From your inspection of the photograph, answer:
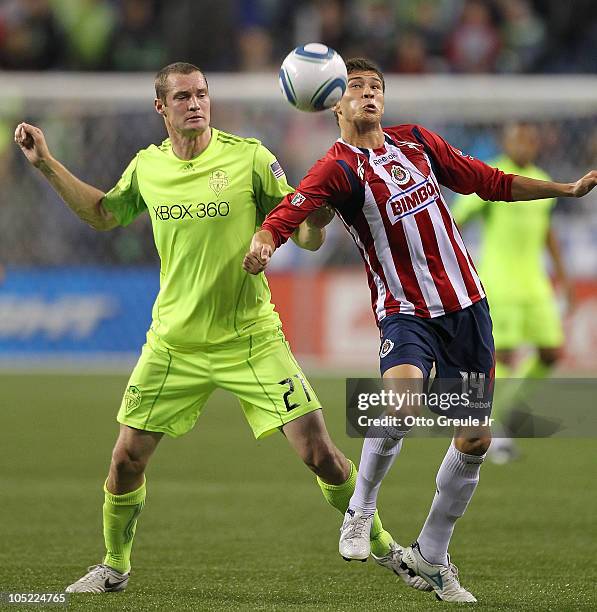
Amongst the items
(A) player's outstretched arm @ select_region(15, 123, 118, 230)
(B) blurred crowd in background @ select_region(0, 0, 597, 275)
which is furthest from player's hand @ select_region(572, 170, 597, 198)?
(B) blurred crowd in background @ select_region(0, 0, 597, 275)

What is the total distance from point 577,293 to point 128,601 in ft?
36.9

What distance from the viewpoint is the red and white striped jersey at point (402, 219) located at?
19.6 feet

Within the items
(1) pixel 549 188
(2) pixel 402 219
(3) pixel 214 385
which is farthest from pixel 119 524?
(1) pixel 549 188

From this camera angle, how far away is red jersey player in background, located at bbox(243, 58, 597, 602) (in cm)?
596

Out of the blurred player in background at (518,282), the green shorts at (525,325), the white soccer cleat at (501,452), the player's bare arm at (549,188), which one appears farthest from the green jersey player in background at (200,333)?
the green shorts at (525,325)

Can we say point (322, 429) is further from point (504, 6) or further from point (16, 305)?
point (504, 6)

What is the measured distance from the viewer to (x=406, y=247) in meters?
6.01

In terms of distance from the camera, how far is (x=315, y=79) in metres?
5.94

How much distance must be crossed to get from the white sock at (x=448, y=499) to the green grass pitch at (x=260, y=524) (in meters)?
0.23

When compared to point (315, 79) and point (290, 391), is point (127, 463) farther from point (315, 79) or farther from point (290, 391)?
point (315, 79)

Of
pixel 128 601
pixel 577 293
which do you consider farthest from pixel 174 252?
pixel 577 293

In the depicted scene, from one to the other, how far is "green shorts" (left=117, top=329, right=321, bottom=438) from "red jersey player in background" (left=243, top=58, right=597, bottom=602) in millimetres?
453

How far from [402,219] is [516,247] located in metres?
5.66

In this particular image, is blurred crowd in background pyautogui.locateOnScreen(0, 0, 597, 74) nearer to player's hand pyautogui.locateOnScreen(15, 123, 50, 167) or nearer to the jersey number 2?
player's hand pyautogui.locateOnScreen(15, 123, 50, 167)
